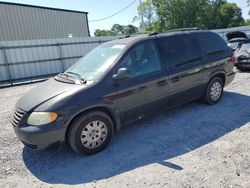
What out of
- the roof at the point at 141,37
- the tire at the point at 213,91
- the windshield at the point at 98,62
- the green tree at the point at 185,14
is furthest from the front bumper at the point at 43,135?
the green tree at the point at 185,14

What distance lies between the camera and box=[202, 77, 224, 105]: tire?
18.9ft

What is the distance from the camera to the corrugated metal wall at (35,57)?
1310 centimetres

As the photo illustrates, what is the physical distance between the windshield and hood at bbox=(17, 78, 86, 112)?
36cm

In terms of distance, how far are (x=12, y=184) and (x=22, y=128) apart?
0.78m

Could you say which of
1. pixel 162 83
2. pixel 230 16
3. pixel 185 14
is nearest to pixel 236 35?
pixel 162 83

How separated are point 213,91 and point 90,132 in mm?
A: 3348

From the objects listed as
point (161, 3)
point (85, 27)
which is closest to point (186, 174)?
point (85, 27)

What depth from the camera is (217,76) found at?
5953mm

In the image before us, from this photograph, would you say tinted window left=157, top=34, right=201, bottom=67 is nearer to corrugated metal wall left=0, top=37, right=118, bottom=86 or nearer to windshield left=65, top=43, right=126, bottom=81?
windshield left=65, top=43, right=126, bottom=81

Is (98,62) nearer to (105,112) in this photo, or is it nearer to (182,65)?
(105,112)

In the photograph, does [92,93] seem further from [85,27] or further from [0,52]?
[85,27]

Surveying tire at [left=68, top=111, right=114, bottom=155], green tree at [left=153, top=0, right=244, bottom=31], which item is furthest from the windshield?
green tree at [left=153, top=0, right=244, bottom=31]

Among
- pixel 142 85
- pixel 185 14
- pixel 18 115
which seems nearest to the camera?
pixel 18 115

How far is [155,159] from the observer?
372cm
